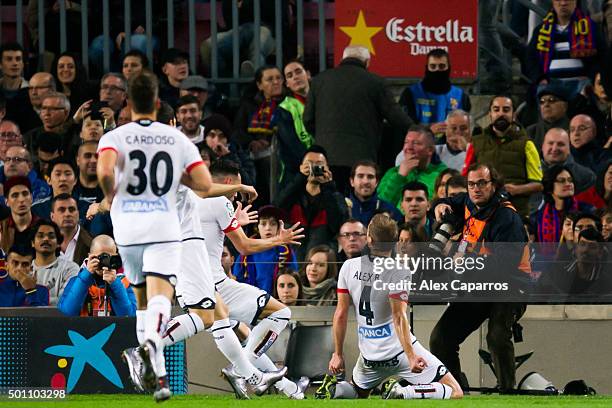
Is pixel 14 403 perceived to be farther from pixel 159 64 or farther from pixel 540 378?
pixel 159 64

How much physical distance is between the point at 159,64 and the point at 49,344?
17.6 ft

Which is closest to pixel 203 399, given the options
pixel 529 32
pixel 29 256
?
pixel 29 256

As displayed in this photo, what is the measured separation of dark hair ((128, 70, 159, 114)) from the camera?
35.8 ft

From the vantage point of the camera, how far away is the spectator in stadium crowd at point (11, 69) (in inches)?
731

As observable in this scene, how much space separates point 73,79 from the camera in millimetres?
18547

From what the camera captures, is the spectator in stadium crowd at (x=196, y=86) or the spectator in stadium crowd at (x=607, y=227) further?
the spectator in stadium crowd at (x=196, y=86)

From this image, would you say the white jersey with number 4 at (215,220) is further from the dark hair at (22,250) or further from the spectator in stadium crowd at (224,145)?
the spectator in stadium crowd at (224,145)

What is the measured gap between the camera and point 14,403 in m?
13.1

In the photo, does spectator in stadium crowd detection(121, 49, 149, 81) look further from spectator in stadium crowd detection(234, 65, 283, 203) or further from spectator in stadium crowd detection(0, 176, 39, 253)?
spectator in stadium crowd detection(0, 176, 39, 253)

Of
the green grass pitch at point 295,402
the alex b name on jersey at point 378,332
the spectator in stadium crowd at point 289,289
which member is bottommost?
the green grass pitch at point 295,402

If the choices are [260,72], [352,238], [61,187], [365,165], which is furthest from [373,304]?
[260,72]

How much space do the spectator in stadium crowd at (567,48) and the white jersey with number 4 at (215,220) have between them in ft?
19.5

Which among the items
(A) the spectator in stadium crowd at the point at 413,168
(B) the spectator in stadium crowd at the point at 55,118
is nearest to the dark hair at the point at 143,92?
(A) the spectator in stadium crowd at the point at 413,168

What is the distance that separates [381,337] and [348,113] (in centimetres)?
434
